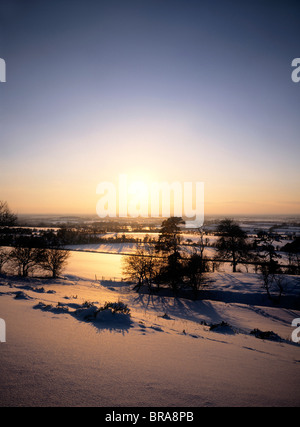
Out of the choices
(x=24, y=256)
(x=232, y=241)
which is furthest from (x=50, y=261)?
(x=232, y=241)

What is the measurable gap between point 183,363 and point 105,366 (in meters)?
1.72

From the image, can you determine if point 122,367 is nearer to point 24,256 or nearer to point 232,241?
point 24,256

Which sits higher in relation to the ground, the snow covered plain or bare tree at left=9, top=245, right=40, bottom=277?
the snow covered plain

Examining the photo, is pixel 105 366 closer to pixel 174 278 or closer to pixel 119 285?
pixel 174 278

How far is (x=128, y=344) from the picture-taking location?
16.2ft

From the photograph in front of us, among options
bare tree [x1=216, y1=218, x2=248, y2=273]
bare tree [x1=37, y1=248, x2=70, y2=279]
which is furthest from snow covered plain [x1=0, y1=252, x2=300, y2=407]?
bare tree [x1=216, y1=218, x2=248, y2=273]

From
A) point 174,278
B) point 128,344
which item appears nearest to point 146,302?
point 174,278

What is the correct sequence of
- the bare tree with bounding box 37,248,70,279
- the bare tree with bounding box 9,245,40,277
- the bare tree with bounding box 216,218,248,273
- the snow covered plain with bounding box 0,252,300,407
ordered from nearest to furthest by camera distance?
the snow covered plain with bounding box 0,252,300,407 < the bare tree with bounding box 9,245,40,277 < the bare tree with bounding box 37,248,70,279 < the bare tree with bounding box 216,218,248,273

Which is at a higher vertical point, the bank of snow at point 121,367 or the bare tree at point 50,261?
the bank of snow at point 121,367

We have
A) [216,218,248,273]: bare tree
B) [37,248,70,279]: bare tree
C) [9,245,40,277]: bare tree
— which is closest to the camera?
[9,245,40,277]: bare tree

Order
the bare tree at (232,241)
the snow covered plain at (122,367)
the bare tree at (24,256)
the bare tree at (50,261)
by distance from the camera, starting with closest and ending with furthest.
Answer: the snow covered plain at (122,367)
the bare tree at (24,256)
the bare tree at (50,261)
the bare tree at (232,241)

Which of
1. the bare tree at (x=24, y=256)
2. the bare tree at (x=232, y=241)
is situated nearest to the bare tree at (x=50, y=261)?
the bare tree at (x=24, y=256)

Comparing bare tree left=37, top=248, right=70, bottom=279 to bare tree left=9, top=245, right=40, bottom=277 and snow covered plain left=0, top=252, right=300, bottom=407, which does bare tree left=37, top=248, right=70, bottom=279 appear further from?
snow covered plain left=0, top=252, right=300, bottom=407

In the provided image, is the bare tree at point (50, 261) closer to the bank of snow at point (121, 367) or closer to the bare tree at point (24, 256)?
the bare tree at point (24, 256)
